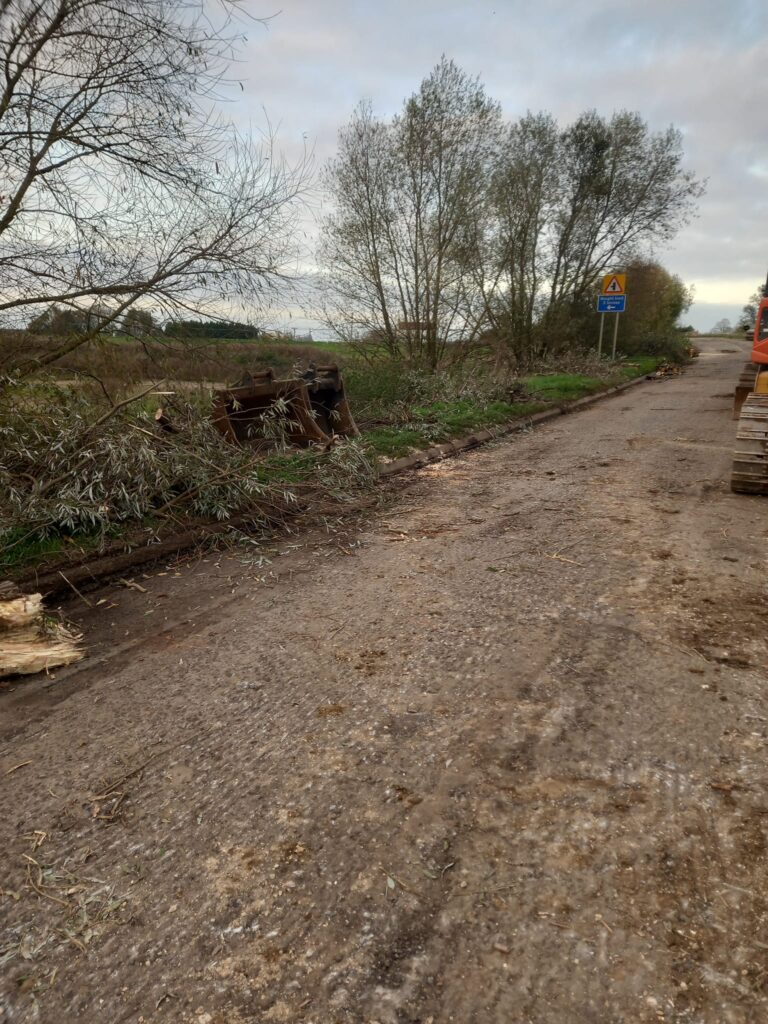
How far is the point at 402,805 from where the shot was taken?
7.34ft

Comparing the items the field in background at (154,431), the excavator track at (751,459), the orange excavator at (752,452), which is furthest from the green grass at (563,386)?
the excavator track at (751,459)

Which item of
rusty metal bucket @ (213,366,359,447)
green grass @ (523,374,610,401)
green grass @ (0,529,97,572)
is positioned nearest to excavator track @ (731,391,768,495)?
rusty metal bucket @ (213,366,359,447)

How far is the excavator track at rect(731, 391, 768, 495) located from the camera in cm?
612

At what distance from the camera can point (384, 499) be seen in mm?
6734

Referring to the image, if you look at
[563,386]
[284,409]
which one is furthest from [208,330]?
[563,386]

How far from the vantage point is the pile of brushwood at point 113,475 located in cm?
484

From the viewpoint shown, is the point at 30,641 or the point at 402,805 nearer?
the point at 402,805

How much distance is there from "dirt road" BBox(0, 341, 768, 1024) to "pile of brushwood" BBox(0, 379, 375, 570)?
0.89 metres

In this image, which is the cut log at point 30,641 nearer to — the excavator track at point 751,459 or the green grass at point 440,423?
the green grass at point 440,423

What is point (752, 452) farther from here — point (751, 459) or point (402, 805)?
point (402, 805)

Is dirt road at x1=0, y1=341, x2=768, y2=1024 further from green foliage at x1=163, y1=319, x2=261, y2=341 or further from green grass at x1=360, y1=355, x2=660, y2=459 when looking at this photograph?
green grass at x1=360, y1=355, x2=660, y2=459

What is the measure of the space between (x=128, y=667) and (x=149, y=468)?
8.17ft

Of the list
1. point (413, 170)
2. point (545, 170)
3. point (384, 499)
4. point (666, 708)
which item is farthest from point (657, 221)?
point (666, 708)

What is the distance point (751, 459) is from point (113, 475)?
6.05 meters
